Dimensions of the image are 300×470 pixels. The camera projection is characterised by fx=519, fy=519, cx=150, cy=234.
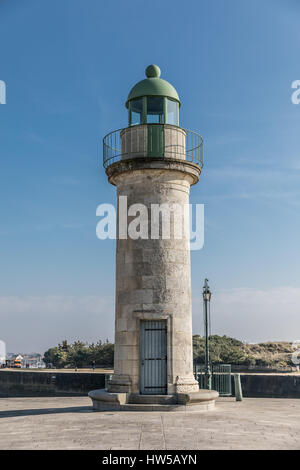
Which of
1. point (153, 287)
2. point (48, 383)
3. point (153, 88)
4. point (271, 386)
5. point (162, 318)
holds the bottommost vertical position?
point (48, 383)

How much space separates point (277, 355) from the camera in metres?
47.8

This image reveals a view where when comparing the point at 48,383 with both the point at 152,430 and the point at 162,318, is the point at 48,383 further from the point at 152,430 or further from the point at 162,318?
the point at 152,430

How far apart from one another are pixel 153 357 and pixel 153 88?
7949 mm

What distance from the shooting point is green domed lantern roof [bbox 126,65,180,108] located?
1566cm

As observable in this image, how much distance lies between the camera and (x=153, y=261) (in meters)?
14.8

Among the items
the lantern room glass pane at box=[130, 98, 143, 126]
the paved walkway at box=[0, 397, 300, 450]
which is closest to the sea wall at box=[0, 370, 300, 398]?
the paved walkway at box=[0, 397, 300, 450]

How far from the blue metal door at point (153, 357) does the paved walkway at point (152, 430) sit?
3.90 ft

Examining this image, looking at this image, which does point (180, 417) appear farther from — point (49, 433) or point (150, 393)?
point (49, 433)

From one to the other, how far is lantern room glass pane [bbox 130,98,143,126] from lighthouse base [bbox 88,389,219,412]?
8.12m

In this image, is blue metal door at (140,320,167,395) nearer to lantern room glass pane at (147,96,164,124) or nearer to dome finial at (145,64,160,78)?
lantern room glass pane at (147,96,164,124)

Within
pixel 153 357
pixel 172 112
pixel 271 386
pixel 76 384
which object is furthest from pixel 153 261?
pixel 76 384

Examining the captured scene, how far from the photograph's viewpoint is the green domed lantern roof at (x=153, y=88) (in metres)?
15.7

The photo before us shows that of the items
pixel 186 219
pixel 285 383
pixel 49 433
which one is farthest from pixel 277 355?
pixel 49 433

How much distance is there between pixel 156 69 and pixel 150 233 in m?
5.33
